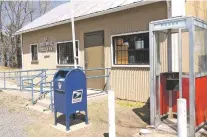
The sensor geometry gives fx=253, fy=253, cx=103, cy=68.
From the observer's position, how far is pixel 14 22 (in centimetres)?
3559

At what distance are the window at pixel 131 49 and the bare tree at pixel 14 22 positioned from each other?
82.7ft

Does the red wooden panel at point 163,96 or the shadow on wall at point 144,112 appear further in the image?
the shadow on wall at point 144,112

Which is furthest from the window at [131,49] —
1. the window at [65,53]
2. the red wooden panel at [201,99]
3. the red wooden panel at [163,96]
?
the window at [65,53]

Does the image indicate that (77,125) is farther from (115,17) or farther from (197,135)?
(115,17)

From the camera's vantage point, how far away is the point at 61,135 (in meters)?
5.87

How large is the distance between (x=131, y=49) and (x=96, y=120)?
335cm

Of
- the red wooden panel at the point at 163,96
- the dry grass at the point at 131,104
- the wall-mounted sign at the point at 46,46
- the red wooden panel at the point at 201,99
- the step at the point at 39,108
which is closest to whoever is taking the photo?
the red wooden panel at the point at 201,99

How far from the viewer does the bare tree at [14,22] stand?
32969mm

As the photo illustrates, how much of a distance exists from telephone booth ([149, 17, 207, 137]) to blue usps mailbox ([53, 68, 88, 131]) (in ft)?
5.65

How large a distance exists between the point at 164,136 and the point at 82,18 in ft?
22.6

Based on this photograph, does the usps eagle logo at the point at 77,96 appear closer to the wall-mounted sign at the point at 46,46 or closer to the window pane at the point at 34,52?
the wall-mounted sign at the point at 46,46

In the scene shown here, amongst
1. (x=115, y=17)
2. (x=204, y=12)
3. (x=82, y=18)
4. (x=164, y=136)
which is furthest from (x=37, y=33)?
(x=164, y=136)

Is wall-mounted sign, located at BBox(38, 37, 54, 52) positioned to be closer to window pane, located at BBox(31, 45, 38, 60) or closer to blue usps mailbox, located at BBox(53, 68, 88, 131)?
window pane, located at BBox(31, 45, 38, 60)

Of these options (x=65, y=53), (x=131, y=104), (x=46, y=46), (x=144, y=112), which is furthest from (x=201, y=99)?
(x=46, y=46)
